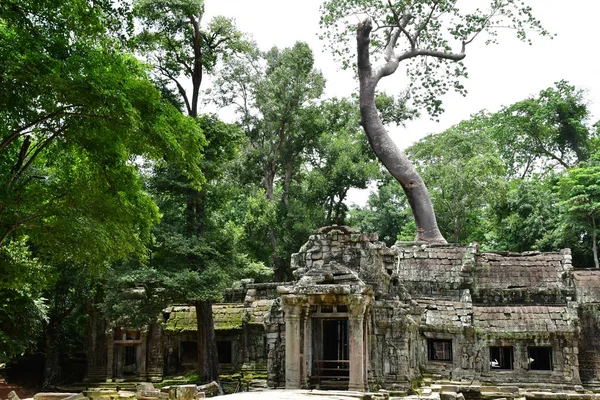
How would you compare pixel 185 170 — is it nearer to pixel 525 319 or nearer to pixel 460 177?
pixel 525 319

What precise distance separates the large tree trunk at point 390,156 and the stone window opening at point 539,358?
7194 millimetres

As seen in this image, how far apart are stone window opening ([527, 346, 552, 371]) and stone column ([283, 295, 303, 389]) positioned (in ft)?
31.4

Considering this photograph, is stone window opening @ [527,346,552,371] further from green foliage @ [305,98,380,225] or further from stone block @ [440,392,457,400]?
green foliage @ [305,98,380,225]

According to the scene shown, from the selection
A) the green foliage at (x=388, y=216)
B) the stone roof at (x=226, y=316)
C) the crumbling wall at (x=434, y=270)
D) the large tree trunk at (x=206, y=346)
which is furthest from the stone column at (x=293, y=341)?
the green foliage at (x=388, y=216)

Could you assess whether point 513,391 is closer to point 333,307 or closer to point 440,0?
point 333,307

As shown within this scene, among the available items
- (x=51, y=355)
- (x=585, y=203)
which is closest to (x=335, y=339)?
(x=51, y=355)

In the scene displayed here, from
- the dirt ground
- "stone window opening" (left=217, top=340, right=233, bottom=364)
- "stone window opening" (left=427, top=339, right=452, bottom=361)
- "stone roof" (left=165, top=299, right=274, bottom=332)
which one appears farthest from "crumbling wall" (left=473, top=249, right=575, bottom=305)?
the dirt ground

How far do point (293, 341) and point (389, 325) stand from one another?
9.04 ft

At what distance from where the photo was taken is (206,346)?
2119 centimetres

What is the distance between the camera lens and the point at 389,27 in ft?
104

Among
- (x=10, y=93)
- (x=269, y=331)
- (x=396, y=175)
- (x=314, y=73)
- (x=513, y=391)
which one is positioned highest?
(x=314, y=73)

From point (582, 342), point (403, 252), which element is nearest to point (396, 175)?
point (403, 252)

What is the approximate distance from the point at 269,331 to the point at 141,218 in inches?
215

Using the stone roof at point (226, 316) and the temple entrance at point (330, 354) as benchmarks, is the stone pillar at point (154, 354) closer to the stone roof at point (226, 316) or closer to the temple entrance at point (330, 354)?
the stone roof at point (226, 316)
